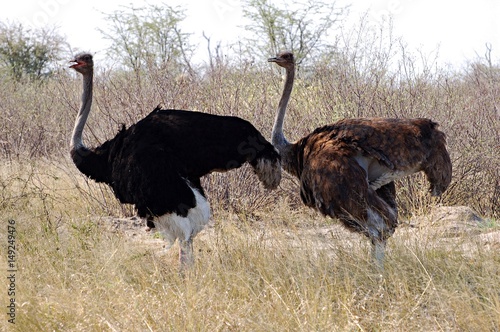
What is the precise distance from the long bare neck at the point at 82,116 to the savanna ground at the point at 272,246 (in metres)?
0.58

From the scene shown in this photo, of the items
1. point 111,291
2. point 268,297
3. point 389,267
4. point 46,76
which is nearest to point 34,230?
point 111,291

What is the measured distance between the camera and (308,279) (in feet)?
13.3

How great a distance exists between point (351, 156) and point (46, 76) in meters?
14.9

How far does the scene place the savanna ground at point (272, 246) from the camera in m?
3.45

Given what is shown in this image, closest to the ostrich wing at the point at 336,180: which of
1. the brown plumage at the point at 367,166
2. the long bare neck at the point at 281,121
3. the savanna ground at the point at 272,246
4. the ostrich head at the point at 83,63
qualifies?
the brown plumage at the point at 367,166

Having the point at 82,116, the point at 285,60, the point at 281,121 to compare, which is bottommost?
the point at 281,121

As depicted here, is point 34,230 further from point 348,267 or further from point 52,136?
point 52,136

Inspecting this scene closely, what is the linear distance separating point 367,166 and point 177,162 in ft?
3.97

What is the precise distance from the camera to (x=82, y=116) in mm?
5449

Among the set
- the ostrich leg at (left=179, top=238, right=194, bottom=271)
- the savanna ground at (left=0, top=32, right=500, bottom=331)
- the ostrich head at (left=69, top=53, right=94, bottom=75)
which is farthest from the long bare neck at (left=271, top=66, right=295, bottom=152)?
the ostrich head at (left=69, top=53, right=94, bottom=75)

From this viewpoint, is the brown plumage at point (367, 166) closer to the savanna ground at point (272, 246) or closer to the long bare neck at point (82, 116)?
the savanna ground at point (272, 246)

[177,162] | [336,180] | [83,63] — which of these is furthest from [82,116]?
[336,180]

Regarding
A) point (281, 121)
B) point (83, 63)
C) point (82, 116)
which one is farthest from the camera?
point (83, 63)

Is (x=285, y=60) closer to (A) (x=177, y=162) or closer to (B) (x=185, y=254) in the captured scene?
(A) (x=177, y=162)
